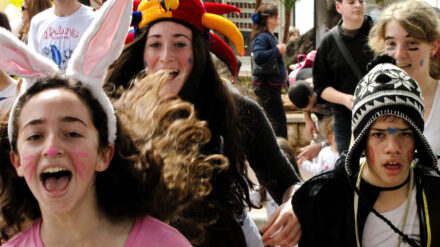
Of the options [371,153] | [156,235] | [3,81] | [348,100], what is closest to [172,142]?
[156,235]

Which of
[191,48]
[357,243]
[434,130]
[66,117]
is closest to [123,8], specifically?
[66,117]

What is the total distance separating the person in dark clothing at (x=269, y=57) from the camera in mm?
6902

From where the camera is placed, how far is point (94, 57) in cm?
199

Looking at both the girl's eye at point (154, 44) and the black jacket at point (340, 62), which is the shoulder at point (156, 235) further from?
the black jacket at point (340, 62)

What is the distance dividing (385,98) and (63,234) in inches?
55.6

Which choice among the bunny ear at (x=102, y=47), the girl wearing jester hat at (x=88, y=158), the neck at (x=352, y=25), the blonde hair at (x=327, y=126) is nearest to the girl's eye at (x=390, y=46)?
the neck at (x=352, y=25)

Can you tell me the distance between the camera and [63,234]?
75.5 inches

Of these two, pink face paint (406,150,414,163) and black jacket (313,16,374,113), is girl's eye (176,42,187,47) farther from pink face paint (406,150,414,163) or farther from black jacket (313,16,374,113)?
black jacket (313,16,374,113)

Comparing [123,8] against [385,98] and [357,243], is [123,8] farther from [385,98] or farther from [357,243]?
[357,243]

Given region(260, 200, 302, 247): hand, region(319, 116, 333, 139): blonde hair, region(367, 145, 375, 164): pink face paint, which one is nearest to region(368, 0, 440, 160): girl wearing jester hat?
region(367, 145, 375, 164): pink face paint

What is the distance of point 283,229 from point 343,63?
2.20m

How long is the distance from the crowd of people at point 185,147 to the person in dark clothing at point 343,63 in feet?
3.08

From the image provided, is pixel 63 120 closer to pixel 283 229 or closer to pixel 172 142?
pixel 172 142

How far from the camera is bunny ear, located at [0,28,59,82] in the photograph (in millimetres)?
1905
